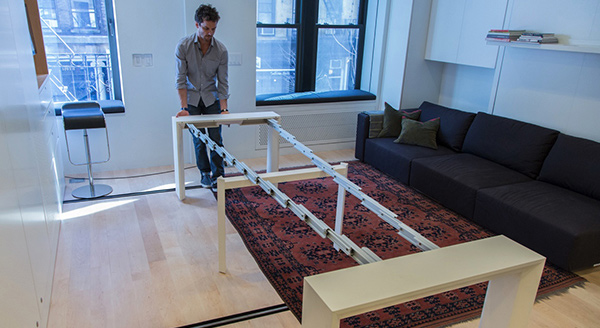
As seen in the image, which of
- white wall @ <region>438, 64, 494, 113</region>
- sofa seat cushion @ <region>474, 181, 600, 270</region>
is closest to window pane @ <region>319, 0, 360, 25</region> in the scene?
white wall @ <region>438, 64, 494, 113</region>

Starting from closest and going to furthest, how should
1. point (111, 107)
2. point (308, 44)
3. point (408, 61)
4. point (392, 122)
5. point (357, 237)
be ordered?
point (357, 237) → point (111, 107) → point (392, 122) → point (408, 61) → point (308, 44)

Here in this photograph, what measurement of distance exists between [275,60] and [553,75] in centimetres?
296

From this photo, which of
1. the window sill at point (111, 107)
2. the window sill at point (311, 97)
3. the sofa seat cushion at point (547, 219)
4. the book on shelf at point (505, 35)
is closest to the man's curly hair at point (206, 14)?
the window sill at point (111, 107)

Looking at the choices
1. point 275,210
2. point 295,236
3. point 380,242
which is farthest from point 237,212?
point 380,242

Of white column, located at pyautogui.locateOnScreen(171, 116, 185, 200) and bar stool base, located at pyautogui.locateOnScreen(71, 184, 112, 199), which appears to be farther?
bar stool base, located at pyautogui.locateOnScreen(71, 184, 112, 199)

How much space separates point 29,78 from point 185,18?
2.02m

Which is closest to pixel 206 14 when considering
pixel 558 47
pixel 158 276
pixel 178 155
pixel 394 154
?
pixel 178 155

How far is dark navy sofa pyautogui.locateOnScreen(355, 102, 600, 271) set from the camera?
308cm

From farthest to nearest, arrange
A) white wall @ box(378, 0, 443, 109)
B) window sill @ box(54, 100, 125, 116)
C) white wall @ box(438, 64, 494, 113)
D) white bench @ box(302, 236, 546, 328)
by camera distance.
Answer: white wall @ box(378, 0, 443, 109)
white wall @ box(438, 64, 494, 113)
window sill @ box(54, 100, 125, 116)
white bench @ box(302, 236, 546, 328)

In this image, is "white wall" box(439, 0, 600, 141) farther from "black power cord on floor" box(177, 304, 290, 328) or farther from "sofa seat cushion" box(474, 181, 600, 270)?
"black power cord on floor" box(177, 304, 290, 328)

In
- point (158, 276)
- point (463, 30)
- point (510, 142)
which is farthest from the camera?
point (463, 30)

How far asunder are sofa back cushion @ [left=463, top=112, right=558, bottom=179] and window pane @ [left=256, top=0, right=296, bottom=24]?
244cm

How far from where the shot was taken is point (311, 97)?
537 centimetres

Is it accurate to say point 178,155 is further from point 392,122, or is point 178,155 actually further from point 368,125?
point 392,122
